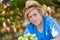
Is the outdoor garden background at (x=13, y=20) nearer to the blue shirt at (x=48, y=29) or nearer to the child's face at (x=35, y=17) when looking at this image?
the blue shirt at (x=48, y=29)

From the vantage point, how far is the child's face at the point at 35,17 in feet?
9.47

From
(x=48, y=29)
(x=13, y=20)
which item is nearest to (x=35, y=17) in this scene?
(x=48, y=29)

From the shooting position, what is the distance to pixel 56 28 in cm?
293

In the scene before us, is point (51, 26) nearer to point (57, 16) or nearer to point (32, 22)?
point (32, 22)

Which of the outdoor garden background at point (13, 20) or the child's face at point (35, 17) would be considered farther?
the outdoor garden background at point (13, 20)

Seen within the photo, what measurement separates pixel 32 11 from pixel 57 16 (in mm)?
2361

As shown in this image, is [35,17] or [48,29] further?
[48,29]

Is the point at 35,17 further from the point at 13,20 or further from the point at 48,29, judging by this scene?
the point at 13,20

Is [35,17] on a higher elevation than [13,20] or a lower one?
lower

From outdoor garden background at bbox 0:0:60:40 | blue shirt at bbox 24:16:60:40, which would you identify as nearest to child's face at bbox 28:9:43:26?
blue shirt at bbox 24:16:60:40

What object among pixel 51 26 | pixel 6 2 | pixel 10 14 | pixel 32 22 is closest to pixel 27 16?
pixel 32 22

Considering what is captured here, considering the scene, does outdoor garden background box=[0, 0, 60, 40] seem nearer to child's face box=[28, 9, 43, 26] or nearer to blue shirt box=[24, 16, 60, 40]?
blue shirt box=[24, 16, 60, 40]

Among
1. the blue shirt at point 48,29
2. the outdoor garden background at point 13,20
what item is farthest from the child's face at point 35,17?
the outdoor garden background at point 13,20

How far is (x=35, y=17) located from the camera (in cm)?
288
